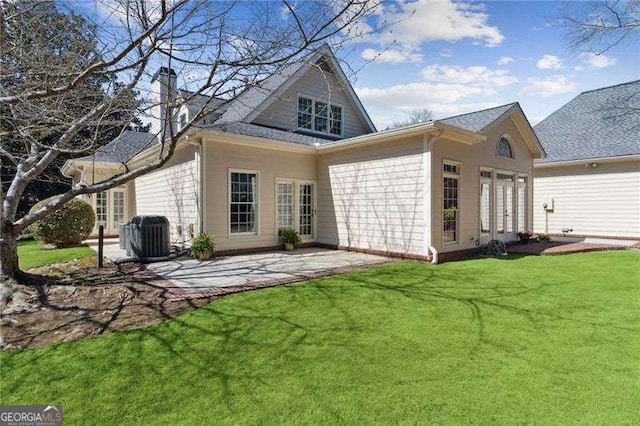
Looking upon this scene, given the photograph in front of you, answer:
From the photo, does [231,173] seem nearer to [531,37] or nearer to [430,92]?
[430,92]

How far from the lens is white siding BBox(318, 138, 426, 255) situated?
8812 mm

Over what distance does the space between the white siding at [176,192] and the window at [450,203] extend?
6566 millimetres

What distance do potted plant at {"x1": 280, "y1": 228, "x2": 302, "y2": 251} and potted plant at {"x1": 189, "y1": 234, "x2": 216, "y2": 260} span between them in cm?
231

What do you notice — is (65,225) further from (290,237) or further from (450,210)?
(450,210)

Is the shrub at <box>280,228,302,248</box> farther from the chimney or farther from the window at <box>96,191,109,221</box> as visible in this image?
the window at <box>96,191,109,221</box>

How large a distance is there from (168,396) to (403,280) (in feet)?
15.3

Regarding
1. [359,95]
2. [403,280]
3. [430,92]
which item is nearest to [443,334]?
Answer: [403,280]

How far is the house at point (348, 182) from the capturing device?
347 inches

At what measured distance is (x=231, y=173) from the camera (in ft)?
31.5

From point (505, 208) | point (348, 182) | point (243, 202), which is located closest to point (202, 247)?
point (243, 202)

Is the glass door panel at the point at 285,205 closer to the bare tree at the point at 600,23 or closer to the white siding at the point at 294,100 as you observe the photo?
the white siding at the point at 294,100

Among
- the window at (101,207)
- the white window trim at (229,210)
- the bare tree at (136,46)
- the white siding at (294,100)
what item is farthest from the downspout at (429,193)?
the window at (101,207)

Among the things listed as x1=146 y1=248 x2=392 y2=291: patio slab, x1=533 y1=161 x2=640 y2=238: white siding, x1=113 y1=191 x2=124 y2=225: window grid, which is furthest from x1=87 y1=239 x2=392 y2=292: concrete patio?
x1=533 y1=161 x2=640 y2=238: white siding

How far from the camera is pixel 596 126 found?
1456 centimetres
